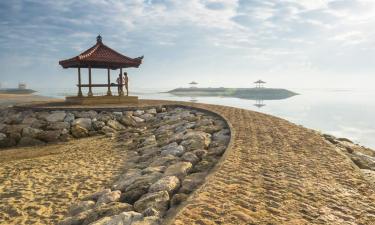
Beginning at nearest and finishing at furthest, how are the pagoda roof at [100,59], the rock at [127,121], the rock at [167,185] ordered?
the rock at [167,185]
the rock at [127,121]
the pagoda roof at [100,59]

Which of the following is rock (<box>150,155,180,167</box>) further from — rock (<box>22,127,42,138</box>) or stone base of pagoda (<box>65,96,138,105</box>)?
stone base of pagoda (<box>65,96,138,105</box>)

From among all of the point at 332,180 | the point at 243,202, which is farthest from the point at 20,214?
the point at 332,180

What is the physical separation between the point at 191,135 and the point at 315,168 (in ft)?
12.1

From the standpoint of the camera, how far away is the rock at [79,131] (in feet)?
39.9

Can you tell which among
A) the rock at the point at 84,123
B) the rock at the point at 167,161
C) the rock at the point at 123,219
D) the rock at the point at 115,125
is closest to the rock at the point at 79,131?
the rock at the point at 84,123

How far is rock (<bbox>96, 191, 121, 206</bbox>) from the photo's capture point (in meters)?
4.76

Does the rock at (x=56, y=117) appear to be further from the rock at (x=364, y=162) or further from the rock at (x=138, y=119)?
the rock at (x=364, y=162)

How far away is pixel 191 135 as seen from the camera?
8.33 m

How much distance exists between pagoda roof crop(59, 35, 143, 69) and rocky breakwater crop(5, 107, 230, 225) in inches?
151

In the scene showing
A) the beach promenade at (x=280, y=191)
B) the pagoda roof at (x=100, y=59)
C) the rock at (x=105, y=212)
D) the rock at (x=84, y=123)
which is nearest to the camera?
the beach promenade at (x=280, y=191)

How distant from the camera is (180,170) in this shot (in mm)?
5445

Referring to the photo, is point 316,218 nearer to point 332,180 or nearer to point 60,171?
point 332,180

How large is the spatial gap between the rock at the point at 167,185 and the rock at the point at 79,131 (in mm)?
8330

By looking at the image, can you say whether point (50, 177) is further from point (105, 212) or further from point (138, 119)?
point (138, 119)
